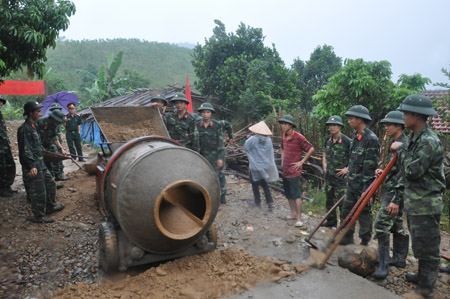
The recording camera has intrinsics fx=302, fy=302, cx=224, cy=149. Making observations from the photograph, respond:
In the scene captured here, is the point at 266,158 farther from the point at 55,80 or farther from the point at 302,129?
the point at 55,80

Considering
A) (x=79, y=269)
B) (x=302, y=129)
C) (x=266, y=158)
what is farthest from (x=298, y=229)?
(x=302, y=129)

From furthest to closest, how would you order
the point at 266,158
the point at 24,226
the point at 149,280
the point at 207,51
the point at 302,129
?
1. the point at 207,51
2. the point at 302,129
3. the point at 266,158
4. the point at 24,226
5. the point at 149,280

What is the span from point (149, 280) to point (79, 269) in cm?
128

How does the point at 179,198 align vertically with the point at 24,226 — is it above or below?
above

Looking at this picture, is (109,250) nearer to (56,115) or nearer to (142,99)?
(56,115)

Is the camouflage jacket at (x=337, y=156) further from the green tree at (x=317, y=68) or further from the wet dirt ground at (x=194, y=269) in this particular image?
the green tree at (x=317, y=68)

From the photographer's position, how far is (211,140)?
20.2 feet

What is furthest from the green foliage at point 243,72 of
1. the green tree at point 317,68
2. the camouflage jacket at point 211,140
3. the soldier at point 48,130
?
the soldier at point 48,130

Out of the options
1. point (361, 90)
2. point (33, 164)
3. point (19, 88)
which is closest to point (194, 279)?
point (33, 164)

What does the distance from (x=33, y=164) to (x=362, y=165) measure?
201 inches

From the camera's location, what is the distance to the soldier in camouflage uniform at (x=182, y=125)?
589cm

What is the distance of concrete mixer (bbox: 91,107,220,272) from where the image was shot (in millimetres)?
3236

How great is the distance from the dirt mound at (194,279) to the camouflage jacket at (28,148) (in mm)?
2480

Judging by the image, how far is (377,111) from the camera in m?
9.55
